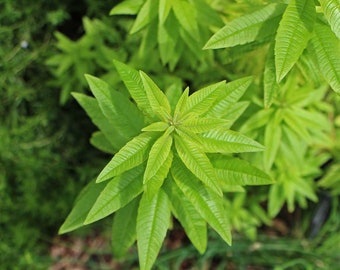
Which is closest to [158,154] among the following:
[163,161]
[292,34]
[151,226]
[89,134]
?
[163,161]

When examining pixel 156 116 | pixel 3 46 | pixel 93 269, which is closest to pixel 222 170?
pixel 156 116

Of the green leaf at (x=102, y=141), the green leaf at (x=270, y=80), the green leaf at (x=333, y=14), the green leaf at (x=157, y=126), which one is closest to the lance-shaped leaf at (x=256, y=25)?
the green leaf at (x=270, y=80)

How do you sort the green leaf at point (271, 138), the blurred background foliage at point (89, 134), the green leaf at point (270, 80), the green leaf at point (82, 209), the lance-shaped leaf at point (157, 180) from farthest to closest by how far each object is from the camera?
the blurred background foliage at point (89, 134), the green leaf at point (271, 138), the green leaf at point (82, 209), the green leaf at point (270, 80), the lance-shaped leaf at point (157, 180)

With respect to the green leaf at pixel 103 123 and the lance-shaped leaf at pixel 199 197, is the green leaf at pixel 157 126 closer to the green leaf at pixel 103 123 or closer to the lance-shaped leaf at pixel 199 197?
the lance-shaped leaf at pixel 199 197

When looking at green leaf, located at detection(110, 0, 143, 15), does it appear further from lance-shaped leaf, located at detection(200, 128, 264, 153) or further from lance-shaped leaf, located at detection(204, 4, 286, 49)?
lance-shaped leaf, located at detection(200, 128, 264, 153)

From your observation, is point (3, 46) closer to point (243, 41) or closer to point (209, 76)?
point (209, 76)

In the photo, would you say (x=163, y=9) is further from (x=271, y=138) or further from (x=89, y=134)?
(x=89, y=134)
